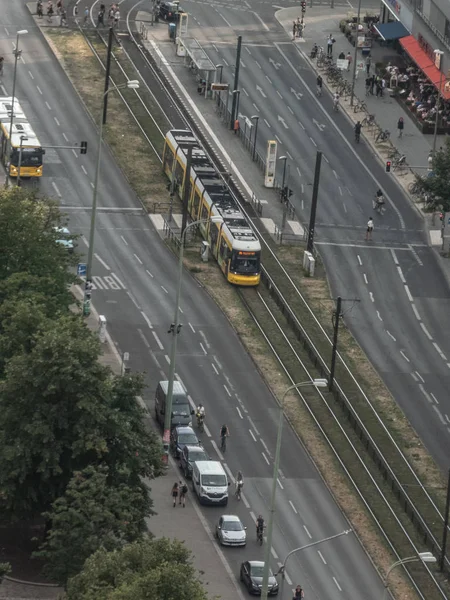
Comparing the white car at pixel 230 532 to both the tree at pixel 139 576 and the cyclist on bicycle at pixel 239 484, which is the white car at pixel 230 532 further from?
the tree at pixel 139 576

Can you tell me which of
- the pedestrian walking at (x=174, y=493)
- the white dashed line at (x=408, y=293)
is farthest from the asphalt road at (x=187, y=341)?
the white dashed line at (x=408, y=293)

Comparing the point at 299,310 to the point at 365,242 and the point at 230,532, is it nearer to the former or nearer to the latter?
the point at 365,242

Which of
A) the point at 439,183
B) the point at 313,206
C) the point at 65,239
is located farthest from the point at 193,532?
the point at 439,183

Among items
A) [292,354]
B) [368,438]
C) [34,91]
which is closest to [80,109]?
[34,91]

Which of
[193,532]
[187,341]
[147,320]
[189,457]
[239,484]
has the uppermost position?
[189,457]

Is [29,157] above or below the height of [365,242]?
above

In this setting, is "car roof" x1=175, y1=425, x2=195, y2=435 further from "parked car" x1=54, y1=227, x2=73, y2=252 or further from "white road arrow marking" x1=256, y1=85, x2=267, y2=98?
"white road arrow marking" x1=256, y1=85, x2=267, y2=98
